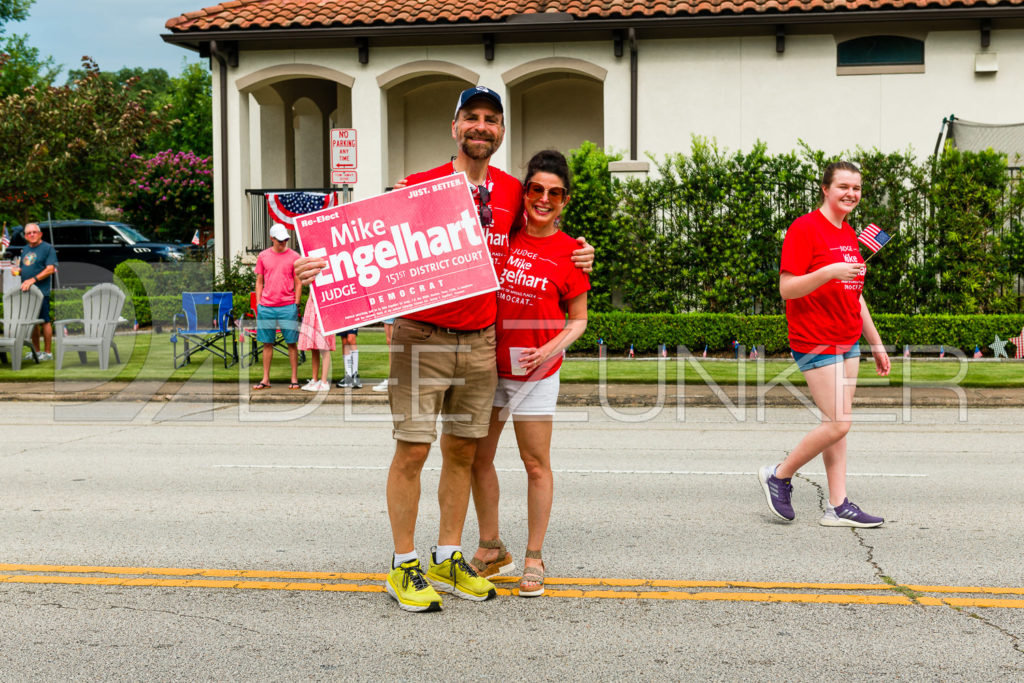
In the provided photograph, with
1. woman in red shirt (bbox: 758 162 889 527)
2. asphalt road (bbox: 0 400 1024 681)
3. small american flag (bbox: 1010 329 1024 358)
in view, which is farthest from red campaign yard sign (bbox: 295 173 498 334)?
small american flag (bbox: 1010 329 1024 358)

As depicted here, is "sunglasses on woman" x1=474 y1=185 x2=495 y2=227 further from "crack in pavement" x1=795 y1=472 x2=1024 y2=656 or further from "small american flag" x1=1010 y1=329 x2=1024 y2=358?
"small american flag" x1=1010 y1=329 x2=1024 y2=358

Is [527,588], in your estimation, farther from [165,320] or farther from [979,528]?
[165,320]

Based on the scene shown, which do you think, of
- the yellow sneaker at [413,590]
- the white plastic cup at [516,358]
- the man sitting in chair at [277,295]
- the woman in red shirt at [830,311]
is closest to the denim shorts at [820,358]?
the woman in red shirt at [830,311]

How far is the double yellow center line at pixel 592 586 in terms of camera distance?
16.6 ft

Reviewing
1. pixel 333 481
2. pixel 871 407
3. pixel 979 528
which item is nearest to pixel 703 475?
pixel 979 528

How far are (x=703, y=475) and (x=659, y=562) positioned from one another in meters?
2.73

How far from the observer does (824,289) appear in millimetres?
6273

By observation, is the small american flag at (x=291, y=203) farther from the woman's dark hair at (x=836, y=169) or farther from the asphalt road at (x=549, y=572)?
the woman's dark hair at (x=836, y=169)

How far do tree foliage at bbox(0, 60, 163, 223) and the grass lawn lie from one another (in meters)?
16.7

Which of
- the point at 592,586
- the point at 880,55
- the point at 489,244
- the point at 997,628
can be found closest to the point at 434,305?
the point at 489,244

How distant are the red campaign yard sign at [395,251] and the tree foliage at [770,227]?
12394mm

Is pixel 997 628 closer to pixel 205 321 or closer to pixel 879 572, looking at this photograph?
pixel 879 572

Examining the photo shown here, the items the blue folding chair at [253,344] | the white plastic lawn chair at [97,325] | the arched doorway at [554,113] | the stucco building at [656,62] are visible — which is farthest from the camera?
the arched doorway at [554,113]

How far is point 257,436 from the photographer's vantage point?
1061 cm
